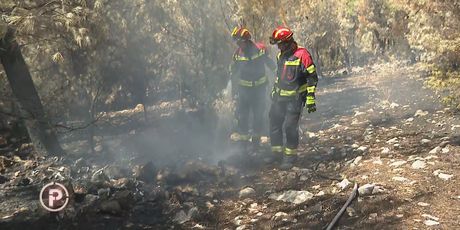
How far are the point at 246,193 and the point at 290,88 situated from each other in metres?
1.56

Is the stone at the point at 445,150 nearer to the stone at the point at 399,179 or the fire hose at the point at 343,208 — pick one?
the stone at the point at 399,179

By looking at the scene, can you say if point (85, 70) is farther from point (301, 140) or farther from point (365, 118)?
point (365, 118)

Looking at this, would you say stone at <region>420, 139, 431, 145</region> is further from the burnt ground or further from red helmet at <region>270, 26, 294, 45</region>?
red helmet at <region>270, 26, 294, 45</region>

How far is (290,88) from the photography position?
5.40m

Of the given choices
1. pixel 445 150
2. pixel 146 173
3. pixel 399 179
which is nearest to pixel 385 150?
pixel 445 150

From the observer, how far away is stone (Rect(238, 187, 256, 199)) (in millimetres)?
4719

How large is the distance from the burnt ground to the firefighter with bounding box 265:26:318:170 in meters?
0.40

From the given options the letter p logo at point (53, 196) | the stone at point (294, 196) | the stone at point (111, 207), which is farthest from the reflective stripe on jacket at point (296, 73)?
the letter p logo at point (53, 196)

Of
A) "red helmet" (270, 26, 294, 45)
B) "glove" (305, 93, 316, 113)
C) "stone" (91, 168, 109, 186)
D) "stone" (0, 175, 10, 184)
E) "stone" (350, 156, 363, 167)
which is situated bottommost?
"stone" (350, 156, 363, 167)

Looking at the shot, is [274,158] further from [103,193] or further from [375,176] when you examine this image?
[103,193]

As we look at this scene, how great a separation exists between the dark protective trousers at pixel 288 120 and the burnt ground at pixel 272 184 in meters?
0.39

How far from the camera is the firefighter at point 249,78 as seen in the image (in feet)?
21.0

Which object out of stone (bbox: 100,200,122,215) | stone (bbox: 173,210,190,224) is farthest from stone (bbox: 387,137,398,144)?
stone (bbox: 100,200,122,215)

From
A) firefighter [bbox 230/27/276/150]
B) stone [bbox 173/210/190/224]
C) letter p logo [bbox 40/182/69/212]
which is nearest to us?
letter p logo [bbox 40/182/69/212]
